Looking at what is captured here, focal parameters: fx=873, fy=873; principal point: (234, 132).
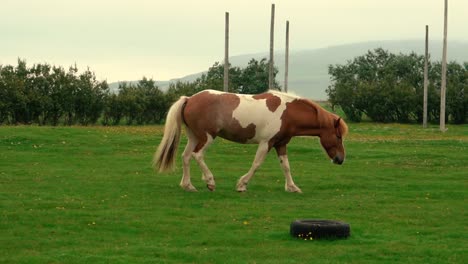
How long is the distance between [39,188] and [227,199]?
381 centimetres

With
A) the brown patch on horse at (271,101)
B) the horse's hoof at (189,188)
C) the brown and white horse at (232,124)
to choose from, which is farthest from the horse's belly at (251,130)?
the horse's hoof at (189,188)

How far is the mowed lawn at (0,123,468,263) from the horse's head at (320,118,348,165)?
75cm

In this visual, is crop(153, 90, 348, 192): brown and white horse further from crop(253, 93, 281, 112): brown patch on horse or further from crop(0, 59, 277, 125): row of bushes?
crop(0, 59, 277, 125): row of bushes

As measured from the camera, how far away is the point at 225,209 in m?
14.6

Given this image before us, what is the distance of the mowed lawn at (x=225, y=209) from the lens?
1088 centimetres

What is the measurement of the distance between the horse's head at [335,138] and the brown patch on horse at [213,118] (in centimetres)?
165

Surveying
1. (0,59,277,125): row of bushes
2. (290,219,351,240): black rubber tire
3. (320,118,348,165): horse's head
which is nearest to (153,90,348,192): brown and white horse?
(320,118,348,165): horse's head

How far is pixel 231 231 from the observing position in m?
12.4

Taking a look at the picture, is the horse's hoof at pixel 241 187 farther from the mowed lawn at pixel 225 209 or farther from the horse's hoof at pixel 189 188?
the horse's hoof at pixel 189 188

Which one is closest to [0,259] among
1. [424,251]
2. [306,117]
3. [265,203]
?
[424,251]

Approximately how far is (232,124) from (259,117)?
1.84 ft

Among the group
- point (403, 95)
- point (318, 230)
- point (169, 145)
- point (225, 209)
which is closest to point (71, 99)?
point (403, 95)

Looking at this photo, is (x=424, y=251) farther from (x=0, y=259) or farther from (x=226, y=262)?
(x=0, y=259)

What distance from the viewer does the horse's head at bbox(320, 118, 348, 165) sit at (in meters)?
18.1
